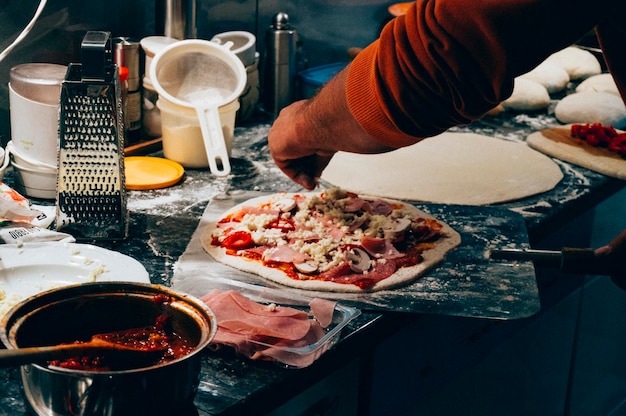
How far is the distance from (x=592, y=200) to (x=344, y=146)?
2.97 ft

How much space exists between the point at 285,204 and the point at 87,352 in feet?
2.88

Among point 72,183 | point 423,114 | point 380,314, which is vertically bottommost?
point 380,314

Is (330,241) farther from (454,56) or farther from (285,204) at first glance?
(454,56)

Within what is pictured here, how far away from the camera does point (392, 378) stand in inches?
60.3

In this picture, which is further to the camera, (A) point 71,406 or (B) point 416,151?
(B) point 416,151

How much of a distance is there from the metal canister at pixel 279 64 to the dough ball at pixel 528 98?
2.56 ft

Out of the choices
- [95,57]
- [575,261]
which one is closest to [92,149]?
[95,57]

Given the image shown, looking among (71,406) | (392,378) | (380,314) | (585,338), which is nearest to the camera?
(71,406)

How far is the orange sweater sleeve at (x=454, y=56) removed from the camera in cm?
121

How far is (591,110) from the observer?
2633mm

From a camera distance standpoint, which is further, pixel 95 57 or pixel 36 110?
pixel 36 110

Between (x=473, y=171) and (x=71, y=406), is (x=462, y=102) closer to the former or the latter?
(x=71, y=406)

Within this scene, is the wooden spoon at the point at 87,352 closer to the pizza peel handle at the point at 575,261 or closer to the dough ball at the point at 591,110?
the pizza peel handle at the point at 575,261

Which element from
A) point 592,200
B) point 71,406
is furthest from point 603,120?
point 71,406
